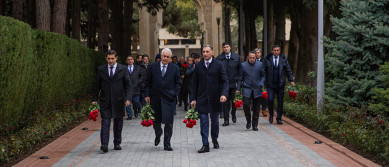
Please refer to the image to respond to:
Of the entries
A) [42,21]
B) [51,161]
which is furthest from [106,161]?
[42,21]

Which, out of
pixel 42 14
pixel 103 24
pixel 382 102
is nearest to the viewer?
pixel 382 102

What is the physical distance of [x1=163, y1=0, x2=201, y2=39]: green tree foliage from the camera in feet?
263

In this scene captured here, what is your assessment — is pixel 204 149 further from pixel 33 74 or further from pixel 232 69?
pixel 232 69

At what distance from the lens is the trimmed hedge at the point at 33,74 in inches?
422

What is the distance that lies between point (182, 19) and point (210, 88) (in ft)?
242

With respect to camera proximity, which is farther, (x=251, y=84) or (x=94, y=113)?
(x=251, y=84)

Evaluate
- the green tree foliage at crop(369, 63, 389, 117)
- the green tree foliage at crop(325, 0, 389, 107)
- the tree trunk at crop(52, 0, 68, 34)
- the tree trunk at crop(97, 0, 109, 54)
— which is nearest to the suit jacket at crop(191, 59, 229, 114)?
the green tree foliage at crop(369, 63, 389, 117)

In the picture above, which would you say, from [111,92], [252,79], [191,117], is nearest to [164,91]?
[191,117]

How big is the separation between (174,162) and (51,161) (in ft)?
6.26

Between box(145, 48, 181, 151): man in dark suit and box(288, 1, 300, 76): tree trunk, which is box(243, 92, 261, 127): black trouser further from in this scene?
box(288, 1, 300, 76): tree trunk

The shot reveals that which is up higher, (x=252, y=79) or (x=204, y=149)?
(x=252, y=79)

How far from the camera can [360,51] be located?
12523 millimetres

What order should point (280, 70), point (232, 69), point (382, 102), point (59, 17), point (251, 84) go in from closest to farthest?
1. point (382, 102)
2. point (251, 84)
3. point (280, 70)
4. point (232, 69)
5. point (59, 17)

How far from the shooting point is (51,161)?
31.5 feet
